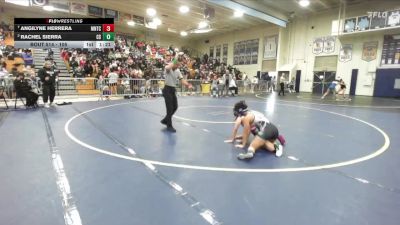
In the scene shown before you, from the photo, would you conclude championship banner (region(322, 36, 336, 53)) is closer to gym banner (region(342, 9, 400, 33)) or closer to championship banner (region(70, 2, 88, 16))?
gym banner (region(342, 9, 400, 33))

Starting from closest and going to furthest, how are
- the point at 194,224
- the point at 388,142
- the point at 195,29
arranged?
the point at 194,224 → the point at 388,142 → the point at 195,29

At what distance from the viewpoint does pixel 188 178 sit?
3.29 m

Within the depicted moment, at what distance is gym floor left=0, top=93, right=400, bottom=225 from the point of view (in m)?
2.46

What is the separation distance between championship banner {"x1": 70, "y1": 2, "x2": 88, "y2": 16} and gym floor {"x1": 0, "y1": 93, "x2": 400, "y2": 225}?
15.5m

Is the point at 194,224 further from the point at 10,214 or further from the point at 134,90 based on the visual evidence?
the point at 134,90

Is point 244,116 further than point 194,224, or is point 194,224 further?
point 244,116

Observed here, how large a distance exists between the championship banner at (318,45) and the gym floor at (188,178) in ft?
60.4

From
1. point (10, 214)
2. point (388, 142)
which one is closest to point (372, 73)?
point (388, 142)

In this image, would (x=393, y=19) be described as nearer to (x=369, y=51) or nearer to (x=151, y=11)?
(x=369, y=51)

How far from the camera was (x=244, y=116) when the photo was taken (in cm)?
465

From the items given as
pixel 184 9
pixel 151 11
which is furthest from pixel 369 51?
pixel 151 11

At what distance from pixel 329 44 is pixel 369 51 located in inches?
125

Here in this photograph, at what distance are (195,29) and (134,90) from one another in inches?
604
